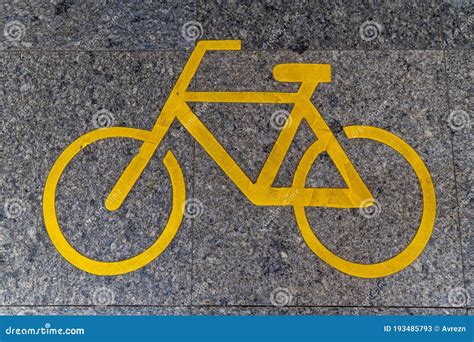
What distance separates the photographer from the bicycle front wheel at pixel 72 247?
139 inches

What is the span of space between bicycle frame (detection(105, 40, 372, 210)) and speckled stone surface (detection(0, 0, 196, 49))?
389mm

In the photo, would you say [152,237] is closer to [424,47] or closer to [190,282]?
[190,282]

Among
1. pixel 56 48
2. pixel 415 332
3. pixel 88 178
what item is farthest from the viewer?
pixel 56 48

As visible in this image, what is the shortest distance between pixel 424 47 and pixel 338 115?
96 centimetres

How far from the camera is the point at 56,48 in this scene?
3891 mm

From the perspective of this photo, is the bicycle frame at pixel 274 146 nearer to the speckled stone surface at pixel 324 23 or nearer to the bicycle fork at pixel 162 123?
the bicycle fork at pixel 162 123

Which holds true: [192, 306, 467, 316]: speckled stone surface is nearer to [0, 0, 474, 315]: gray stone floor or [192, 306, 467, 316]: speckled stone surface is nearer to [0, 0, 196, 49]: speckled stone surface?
[0, 0, 474, 315]: gray stone floor

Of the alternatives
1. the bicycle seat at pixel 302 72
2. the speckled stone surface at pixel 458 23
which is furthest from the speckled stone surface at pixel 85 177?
the speckled stone surface at pixel 458 23

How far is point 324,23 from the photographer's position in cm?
390

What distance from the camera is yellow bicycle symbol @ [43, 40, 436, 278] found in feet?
11.6

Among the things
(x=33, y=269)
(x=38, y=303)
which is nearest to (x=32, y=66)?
(x=33, y=269)

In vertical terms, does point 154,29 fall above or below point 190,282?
above

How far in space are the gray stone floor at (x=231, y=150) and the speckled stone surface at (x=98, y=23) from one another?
13mm

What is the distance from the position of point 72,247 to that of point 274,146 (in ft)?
5.82
